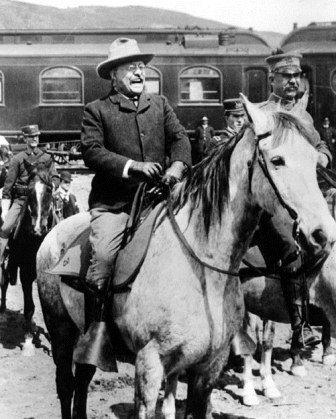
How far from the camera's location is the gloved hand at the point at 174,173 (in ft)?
14.3

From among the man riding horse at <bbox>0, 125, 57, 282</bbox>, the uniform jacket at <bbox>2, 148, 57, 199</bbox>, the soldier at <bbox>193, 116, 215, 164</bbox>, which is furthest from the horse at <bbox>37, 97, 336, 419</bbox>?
the soldier at <bbox>193, 116, 215, 164</bbox>

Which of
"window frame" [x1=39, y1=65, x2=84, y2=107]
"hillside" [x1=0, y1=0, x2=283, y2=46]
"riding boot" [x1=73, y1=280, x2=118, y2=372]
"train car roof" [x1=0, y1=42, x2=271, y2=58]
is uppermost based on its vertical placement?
"hillside" [x1=0, y1=0, x2=283, y2=46]

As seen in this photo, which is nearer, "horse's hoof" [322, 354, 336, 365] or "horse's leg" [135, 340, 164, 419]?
"horse's leg" [135, 340, 164, 419]

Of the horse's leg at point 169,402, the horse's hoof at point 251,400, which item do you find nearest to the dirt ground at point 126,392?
the horse's hoof at point 251,400

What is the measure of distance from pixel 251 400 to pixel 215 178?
328cm

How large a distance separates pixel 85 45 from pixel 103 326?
56.9 feet

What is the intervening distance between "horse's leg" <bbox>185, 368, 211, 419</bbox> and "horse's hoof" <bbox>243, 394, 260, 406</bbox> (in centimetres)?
235

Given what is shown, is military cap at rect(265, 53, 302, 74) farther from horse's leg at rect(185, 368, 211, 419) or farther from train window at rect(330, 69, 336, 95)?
train window at rect(330, 69, 336, 95)

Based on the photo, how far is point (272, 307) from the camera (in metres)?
6.56

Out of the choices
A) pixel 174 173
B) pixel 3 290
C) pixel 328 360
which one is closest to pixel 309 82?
pixel 3 290

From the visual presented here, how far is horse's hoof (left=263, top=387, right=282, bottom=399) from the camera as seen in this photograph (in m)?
6.78

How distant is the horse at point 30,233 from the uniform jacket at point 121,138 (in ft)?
13.3

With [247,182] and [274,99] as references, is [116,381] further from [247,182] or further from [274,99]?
[247,182]

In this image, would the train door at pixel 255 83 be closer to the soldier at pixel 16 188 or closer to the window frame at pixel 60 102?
the window frame at pixel 60 102
